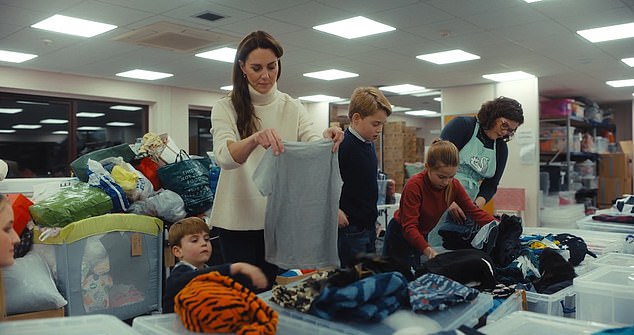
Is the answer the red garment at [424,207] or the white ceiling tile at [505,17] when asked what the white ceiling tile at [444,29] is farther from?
the red garment at [424,207]

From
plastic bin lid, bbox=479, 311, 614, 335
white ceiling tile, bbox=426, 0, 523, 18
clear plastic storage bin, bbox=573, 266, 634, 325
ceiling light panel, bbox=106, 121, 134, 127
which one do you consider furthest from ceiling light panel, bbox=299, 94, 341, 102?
plastic bin lid, bbox=479, 311, 614, 335

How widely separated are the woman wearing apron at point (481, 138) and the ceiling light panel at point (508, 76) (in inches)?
220

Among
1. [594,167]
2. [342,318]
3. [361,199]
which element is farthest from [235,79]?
[594,167]

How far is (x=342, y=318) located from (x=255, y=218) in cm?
55

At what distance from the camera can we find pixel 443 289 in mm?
1390

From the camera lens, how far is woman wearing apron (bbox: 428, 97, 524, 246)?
Answer: 7.93 ft

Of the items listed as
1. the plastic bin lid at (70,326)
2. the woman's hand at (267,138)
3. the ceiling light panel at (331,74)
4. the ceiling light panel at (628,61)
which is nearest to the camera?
the plastic bin lid at (70,326)

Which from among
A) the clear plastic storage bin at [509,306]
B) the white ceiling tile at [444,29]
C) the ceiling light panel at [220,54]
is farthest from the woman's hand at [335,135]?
the ceiling light panel at [220,54]

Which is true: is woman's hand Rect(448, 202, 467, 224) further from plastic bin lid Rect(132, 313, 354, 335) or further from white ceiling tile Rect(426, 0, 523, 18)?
white ceiling tile Rect(426, 0, 523, 18)

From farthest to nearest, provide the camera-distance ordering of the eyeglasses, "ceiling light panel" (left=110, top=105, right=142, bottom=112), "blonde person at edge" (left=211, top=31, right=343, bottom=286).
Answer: "ceiling light panel" (left=110, top=105, right=142, bottom=112)
the eyeglasses
"blonde person at edge" (left=211, top=31, right=343, bottom=286)

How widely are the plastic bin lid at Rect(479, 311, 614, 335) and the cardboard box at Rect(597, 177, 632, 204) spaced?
403 inches

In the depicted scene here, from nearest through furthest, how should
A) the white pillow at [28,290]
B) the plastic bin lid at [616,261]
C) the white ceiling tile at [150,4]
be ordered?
the plastic bin lid at [616,261], the white pillow at [28,290], the white ceiling tile at [150,4]

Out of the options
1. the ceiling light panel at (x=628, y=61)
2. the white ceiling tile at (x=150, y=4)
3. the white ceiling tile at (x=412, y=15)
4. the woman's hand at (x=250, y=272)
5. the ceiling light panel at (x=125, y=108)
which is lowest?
the woman's hand at (x=250, y=272)

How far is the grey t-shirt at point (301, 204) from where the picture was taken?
165 cm
